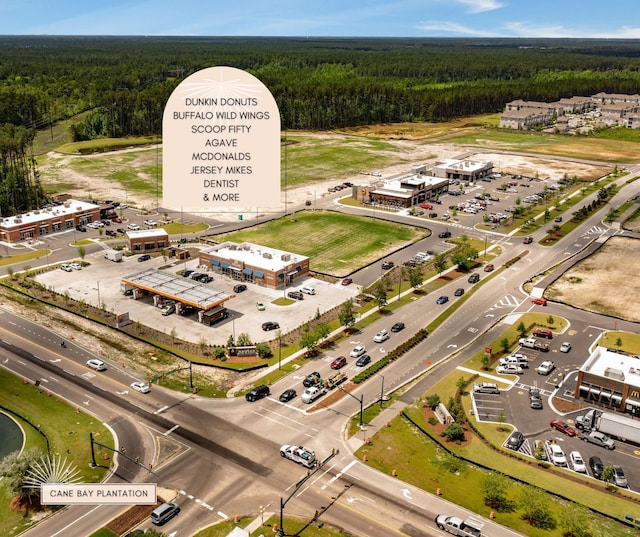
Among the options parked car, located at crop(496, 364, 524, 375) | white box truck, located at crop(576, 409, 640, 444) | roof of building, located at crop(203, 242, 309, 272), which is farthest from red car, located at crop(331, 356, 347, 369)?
white box truck, located at crop(576, 409, 640, 444)

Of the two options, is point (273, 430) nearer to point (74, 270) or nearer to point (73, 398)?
point (73, 398)

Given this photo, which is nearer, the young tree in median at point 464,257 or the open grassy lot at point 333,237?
the young tree in median at point 464,257

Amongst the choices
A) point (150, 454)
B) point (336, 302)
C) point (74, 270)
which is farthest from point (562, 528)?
point (74, 270)

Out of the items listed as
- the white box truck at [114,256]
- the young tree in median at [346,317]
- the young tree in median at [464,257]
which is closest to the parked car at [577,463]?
the young tree in median at [346,317]

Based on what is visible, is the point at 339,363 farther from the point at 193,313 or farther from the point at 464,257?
the point at 464,257

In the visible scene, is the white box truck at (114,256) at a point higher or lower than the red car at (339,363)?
higher

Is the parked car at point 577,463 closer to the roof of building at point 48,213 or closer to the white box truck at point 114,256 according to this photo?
the white box truck at point 114,256
